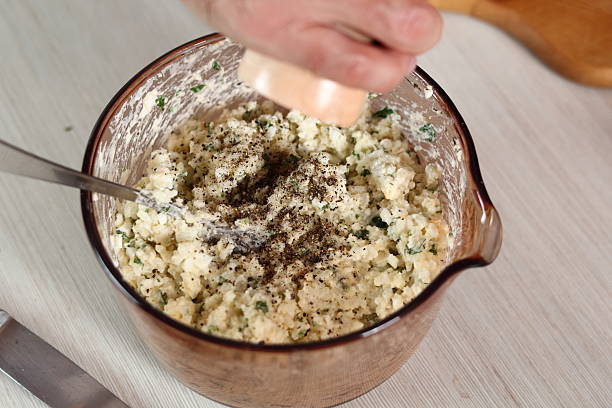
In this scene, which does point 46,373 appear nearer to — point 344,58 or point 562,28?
point 344,58

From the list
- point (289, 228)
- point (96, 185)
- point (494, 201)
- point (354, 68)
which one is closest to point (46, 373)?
point (96, 185)

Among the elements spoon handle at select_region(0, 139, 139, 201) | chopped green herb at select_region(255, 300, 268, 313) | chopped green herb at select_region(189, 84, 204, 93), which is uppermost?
spoon handle at select_region(0, 139, 139, 201)

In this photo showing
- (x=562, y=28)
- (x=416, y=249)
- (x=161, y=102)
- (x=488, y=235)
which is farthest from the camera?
(x=562, y=28)

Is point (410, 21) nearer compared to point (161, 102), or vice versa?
point (410, 21)

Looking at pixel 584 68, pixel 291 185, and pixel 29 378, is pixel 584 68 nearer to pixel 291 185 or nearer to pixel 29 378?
pixel 291 185

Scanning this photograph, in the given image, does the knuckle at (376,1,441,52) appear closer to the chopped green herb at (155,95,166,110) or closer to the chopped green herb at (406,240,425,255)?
the chopped green herb at (406,240,425,255)

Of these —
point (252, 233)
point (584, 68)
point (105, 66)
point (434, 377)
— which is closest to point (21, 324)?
point (252, 233)

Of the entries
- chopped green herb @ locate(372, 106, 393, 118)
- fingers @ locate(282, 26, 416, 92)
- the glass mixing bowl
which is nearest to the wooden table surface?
the glass mixing bowl
